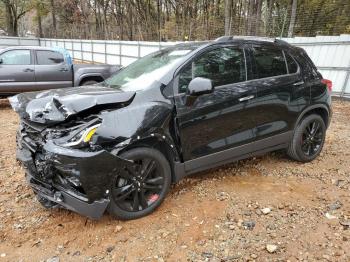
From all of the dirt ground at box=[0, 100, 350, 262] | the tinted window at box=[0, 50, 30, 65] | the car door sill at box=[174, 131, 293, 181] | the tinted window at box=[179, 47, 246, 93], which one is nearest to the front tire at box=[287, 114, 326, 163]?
the car door sill at box=[174, 131, 293, 181]

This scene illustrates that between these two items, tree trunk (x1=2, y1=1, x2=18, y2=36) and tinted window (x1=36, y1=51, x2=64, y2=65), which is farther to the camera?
tree trunk (x1=2, y1=1, x2=18, y2=36)

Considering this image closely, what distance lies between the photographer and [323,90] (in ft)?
15.0

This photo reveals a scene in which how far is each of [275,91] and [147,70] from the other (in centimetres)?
164

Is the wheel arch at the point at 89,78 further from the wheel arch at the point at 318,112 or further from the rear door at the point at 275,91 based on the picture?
the wheel arch at the point at 318,112

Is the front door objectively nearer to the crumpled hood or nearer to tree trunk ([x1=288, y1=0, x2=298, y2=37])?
the crumpled hood

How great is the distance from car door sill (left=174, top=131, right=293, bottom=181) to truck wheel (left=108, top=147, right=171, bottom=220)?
220 mm

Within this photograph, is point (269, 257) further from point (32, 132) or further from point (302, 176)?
point (32, 132)

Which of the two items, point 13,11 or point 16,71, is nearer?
point 16,71

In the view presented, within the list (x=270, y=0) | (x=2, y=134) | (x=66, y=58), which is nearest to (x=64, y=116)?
(x=2, y=134)

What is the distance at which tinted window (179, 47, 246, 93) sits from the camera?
347cm

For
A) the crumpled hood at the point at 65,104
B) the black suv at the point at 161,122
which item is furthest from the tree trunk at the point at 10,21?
the black suv at the point at 161,122

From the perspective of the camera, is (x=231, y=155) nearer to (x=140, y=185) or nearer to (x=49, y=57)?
(x=140, y=185)

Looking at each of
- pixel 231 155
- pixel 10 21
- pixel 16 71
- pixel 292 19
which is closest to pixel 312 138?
pixel 231 155

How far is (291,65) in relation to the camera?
430 cm
